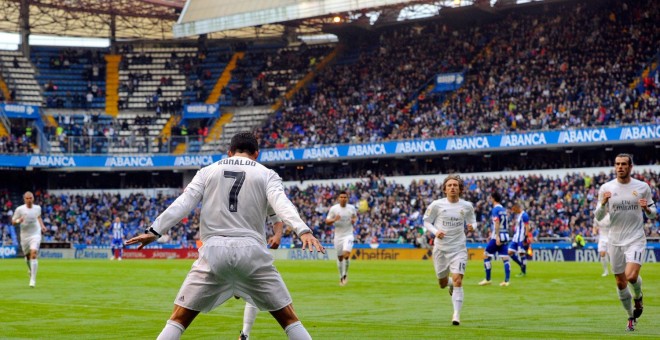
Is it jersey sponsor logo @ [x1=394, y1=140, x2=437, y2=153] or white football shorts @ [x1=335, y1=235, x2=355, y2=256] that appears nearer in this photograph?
white football shorts @ [x1=335, y1=235, x2=355, y2=256]

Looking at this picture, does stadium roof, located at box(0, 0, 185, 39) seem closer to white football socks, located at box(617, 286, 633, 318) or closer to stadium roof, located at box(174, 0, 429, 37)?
stadium roof, located at box(174, 0, 429, 37)

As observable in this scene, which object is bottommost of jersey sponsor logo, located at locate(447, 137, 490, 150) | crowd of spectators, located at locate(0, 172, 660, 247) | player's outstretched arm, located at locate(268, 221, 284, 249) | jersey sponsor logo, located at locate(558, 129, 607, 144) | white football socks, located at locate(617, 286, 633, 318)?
crowd of spectators, located at locate(0, 172, 660, 247)

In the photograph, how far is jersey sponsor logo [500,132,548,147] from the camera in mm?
54125

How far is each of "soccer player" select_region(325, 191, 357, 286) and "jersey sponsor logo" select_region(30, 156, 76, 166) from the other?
1690 inches

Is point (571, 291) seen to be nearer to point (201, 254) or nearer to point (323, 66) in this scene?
point (201, 254)

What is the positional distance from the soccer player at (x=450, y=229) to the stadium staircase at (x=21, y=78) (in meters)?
58.8

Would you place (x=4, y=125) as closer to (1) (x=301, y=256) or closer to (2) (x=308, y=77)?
(2) (x=308, y=77)

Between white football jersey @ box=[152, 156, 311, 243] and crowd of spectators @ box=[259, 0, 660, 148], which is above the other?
crowd of spectators @ box=[259, 0, 660, 148]

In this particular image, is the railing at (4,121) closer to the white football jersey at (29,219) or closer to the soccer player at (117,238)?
the soccer player at (117,238)

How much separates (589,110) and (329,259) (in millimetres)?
16470

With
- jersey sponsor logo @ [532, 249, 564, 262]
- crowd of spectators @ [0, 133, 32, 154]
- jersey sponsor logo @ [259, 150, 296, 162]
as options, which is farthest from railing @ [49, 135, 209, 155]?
jersey sponsor logo @ [532, 249, 564, 262]

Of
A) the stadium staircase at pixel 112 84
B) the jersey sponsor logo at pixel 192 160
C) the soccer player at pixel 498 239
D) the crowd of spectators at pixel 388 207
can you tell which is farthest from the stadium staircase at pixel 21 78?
the soccer player at pixel 498 239

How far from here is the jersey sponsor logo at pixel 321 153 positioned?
63.4 metres

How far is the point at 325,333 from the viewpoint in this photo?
14.9 metres
